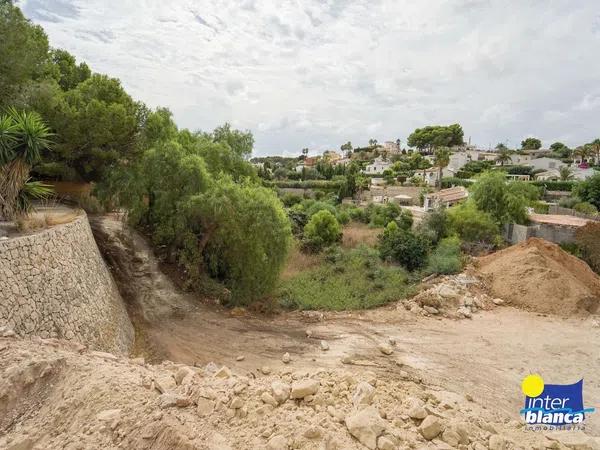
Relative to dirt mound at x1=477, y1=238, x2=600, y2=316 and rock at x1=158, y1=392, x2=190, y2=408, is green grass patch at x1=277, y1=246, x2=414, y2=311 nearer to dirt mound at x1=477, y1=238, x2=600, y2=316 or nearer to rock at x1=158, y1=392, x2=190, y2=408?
dirt mound at x1=477, y1=238, x2=600, y2=316

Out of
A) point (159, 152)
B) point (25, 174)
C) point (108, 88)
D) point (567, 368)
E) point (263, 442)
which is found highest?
point (108, 88)

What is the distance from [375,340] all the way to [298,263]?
813cm

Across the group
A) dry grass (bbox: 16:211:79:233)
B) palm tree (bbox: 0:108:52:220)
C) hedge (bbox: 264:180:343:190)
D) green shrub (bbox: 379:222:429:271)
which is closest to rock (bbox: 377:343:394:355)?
green shrub (bbox: 379:222:429:271)

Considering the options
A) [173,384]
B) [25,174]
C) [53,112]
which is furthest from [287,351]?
[53,112]

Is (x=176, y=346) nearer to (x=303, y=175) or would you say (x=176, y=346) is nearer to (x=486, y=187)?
(x=486, y=187)

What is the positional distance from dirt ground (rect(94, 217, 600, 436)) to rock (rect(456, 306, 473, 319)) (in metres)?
0.22

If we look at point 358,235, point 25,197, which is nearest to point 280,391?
point 25,197

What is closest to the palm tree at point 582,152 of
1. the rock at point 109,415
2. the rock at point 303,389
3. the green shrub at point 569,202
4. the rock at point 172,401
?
the green shrub at point 569,202

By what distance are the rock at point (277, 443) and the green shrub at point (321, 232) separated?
16.2m

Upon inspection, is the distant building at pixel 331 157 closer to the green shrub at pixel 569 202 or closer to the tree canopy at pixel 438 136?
the tree canopy at pixel 438 136

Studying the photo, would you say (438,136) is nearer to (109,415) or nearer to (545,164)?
(545,164)

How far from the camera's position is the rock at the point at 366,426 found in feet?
15.1

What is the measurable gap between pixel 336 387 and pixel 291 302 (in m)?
8.55

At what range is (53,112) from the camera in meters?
12.6
